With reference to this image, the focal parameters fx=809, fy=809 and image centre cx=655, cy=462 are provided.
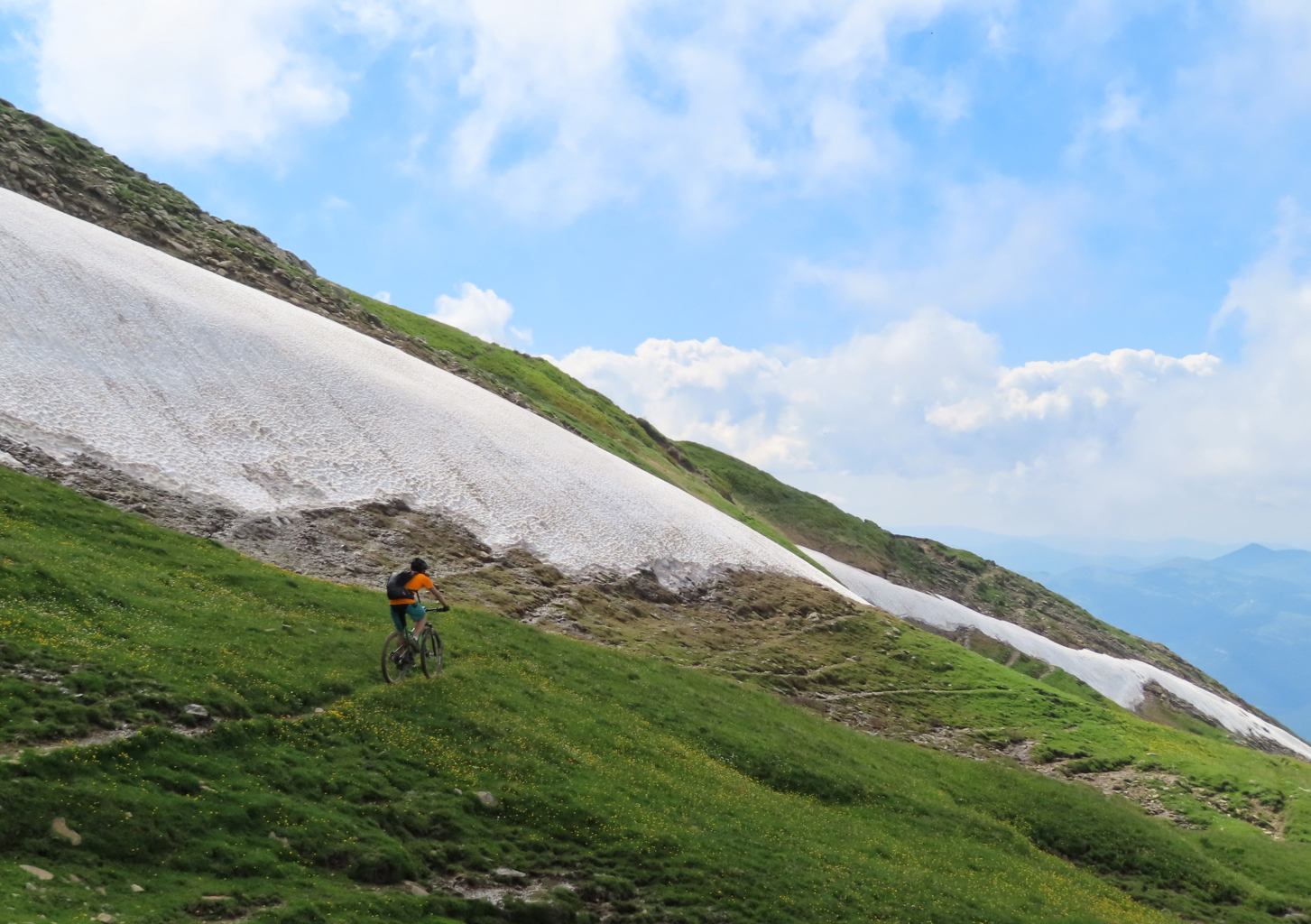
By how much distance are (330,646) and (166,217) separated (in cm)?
6161

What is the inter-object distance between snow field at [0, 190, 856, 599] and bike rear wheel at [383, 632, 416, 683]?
18789 mm

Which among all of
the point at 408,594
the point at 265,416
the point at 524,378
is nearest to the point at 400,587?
the point at 408,594

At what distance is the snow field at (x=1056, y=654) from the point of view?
93625mm

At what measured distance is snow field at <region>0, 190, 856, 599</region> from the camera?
40656 mm

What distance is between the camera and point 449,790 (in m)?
21.3

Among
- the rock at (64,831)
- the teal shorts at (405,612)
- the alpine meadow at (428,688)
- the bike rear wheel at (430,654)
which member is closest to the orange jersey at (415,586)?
the teal shorts at (405,612)

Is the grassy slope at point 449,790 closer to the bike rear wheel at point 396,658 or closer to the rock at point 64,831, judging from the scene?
the rock at point 64,831

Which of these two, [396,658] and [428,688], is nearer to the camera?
[396,658]

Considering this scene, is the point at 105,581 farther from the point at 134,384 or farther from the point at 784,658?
the point at 784,658

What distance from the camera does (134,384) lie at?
43906 mm

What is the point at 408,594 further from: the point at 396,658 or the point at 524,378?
the point at 524,378

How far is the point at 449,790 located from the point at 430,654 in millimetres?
6654

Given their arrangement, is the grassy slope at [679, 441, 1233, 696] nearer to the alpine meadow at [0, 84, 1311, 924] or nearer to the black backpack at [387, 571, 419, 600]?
the alpine meadow at [0, 84, 1311, 924]

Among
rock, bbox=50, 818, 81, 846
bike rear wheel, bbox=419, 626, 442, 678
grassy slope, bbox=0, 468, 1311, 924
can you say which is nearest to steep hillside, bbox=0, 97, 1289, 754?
grassy slope, bbox=0, 468, 1311, 924
